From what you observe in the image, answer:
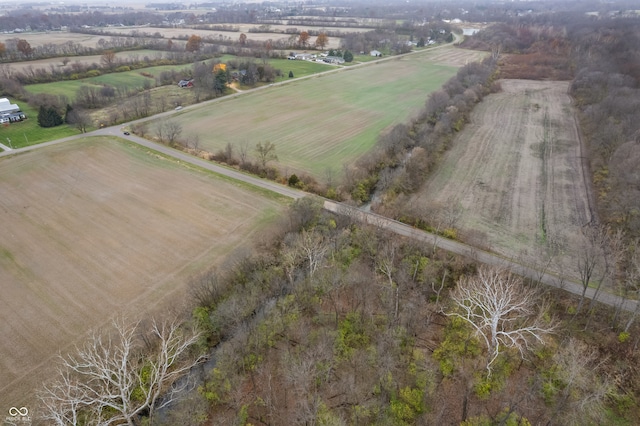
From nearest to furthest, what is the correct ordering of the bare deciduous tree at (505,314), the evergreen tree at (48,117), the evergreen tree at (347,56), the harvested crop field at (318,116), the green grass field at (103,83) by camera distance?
the bare deciduous tree at (505,314) < the harvested crop field at (318,116) < the evergreen tree at (48,117) < the green grass field at (103,83) < the evergreen tree at (347,56)

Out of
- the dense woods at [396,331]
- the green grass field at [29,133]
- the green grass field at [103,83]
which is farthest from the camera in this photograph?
the green grass field at [103,83]

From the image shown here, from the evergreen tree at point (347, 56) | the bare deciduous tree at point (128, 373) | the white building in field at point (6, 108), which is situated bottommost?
the bare deciduous tree at point (128, 373)

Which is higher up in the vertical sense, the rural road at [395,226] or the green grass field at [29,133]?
the green grass field at [29,133]

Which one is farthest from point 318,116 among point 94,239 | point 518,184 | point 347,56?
point 347,56

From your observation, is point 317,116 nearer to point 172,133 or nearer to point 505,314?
point 172,133

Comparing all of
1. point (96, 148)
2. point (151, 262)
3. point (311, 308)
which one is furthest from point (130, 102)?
point (311, 308)

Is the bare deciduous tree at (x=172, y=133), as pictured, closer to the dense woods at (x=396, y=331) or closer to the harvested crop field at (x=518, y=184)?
the dense woods at (x=396, y=331)

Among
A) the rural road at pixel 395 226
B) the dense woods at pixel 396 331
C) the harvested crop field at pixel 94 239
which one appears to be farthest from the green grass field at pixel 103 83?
the dense woods at pixel 396 331
